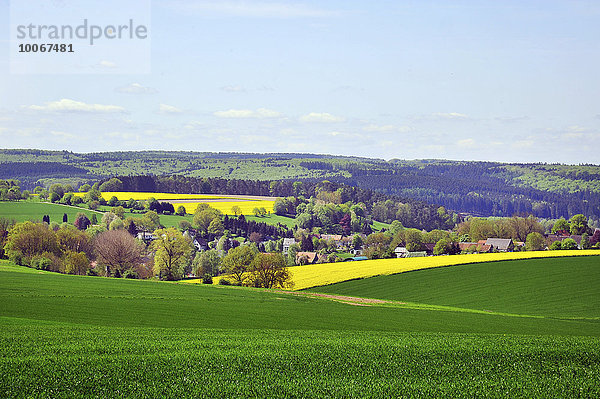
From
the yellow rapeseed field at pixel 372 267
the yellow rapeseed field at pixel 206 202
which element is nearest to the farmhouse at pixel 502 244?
the yellow rapeseed field at pixel 372 267

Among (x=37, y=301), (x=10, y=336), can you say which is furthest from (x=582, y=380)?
(x=37, y=301)

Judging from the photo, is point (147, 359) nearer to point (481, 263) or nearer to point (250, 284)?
point (250, 284)

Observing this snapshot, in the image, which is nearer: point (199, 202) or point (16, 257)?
point (16, 257)

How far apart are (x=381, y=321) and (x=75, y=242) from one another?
208 feet

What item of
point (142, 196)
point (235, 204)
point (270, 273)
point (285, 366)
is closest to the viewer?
point (285, 366)

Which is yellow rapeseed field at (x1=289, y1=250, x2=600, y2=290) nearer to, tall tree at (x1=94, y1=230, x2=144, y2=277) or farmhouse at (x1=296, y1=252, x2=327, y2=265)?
farmhouse at (x1=296, y1=252, x2=327, y2=265)

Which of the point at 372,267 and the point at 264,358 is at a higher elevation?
the point at 264,358

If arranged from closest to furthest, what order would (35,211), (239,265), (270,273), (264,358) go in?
(264,358), (270,273), (239,265), (35,211)

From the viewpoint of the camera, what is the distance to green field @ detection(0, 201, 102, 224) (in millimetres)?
116700

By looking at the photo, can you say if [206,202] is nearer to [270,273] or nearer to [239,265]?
[239,265]

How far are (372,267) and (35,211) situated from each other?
260 feet

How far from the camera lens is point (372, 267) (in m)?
76.8

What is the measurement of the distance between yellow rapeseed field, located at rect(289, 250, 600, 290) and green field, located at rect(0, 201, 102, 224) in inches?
2345

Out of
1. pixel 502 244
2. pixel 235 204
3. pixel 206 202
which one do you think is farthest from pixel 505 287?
pixel 206 202
